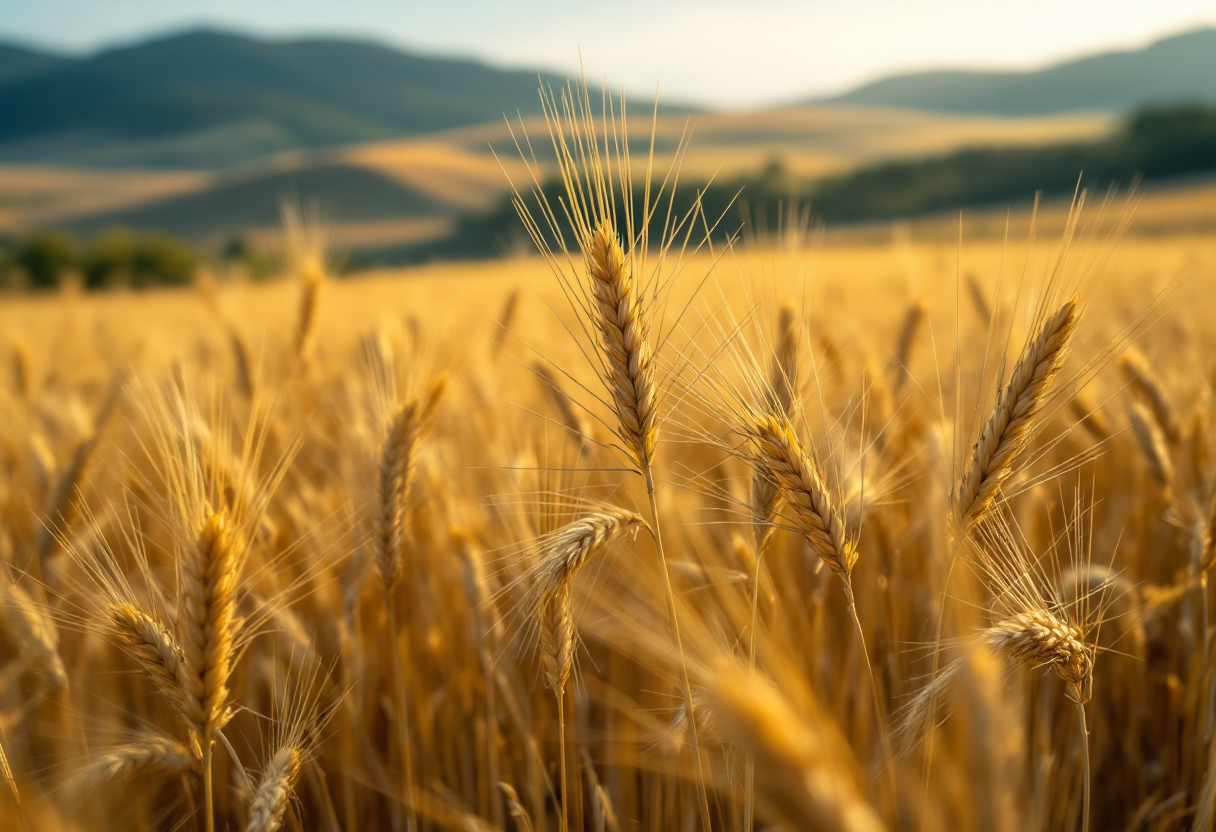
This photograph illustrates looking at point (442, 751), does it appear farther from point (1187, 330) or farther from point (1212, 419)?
point (1187, 330)

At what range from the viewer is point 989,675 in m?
0.49

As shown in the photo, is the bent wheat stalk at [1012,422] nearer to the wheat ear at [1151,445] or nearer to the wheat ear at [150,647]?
the wheat ear at [1151,445]

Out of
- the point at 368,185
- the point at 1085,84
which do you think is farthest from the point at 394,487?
the point at 1085,84

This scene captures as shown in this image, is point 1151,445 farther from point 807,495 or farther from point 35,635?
point 35,635

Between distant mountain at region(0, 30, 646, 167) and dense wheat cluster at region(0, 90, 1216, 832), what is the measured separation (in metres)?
115

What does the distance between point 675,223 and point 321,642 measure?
4.29 feet

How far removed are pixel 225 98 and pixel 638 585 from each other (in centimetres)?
15201

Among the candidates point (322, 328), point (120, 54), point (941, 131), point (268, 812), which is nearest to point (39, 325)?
point (322, 328)

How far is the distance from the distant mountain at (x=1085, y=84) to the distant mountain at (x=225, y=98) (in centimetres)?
7757

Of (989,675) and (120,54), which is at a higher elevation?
(120,54)

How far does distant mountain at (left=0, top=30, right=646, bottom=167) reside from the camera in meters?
108

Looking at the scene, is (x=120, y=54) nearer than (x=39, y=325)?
No

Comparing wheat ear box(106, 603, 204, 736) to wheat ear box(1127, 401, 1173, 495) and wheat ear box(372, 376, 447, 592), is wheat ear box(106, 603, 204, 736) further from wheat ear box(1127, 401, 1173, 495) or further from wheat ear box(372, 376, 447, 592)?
wheat ear box(1127, 401, 1173, 495)

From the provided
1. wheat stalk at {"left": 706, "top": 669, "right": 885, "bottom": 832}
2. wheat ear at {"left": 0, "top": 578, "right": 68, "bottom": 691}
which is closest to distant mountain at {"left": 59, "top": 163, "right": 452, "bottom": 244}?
wheat ear at {"left": 0, "top": 578, "right": 68, "bottom": 691}
